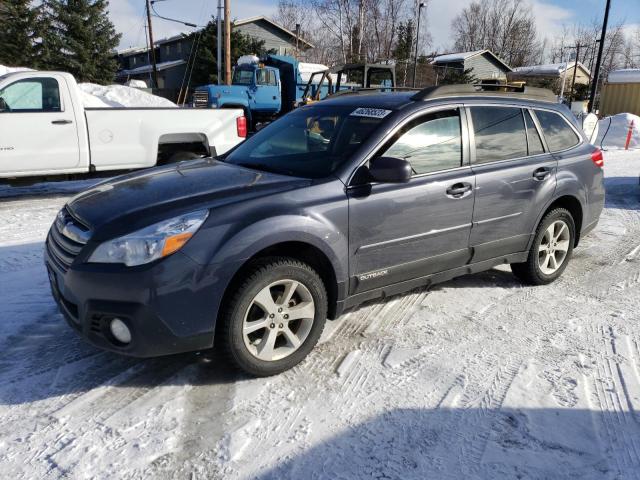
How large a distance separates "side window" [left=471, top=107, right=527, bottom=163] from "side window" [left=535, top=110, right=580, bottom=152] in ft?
1.06

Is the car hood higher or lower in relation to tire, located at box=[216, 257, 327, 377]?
higher

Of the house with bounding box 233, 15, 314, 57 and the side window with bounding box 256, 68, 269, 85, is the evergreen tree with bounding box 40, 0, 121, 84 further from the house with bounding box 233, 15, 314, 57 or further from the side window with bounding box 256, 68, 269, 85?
the side window with bounding box 256, 68, 269, 85

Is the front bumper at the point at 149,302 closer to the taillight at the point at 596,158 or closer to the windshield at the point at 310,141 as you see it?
A: the windshield at the point at 310,141

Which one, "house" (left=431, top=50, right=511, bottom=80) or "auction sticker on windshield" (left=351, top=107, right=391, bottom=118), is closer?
"auction sticker on windshield" (left=351, top=107, right=391, bottom=118)

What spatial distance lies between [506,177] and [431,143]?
30.6 inches

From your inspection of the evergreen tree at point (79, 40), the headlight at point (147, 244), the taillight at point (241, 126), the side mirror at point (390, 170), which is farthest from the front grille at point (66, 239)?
the evergreen tree at point (79, 40)

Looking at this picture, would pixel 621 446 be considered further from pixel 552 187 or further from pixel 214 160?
pixel 214 160

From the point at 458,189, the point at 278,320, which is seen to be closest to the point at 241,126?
the point at 458,189

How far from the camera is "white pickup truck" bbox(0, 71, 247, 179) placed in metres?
7.28

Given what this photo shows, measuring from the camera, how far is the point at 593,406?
293 centimetres

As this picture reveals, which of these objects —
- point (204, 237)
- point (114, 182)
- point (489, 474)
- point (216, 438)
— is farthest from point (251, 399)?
point (114, 182)

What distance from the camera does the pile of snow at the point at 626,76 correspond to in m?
24.4

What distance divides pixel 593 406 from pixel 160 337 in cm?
244

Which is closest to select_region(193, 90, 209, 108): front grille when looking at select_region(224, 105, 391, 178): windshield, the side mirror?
select_region(224, 105, 391, 178): windshield
